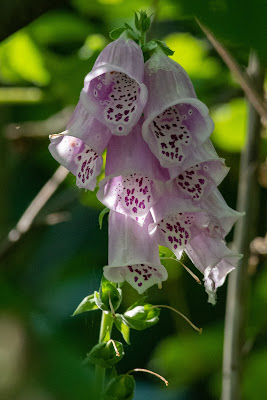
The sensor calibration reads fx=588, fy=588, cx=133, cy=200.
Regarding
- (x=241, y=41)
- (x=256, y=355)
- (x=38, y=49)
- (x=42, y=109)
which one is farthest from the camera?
(x=42, y=109)

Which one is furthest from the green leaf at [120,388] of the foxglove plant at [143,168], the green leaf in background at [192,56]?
the green leaf in background at [192,56]

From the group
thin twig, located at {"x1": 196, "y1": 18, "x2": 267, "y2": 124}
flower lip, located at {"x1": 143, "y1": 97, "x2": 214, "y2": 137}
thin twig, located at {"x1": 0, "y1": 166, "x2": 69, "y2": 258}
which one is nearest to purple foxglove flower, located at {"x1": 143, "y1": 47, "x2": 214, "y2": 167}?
flower lip, located at {"x1": 143, "y1": 97, "x2": 214, "y2": 137}

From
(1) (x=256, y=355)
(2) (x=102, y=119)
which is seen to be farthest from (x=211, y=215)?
(1) (x=256, y=355)

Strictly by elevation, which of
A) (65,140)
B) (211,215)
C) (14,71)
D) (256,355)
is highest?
(65,140)

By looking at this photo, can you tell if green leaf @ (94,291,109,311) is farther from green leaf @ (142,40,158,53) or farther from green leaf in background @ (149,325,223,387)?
green leaf in background @ (149,325,223,387)

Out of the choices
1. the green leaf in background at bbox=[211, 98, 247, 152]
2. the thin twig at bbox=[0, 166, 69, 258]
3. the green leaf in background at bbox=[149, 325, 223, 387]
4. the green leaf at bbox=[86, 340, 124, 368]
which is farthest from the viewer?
the green leaf in background at bbox=[149, 325, 223, 387]

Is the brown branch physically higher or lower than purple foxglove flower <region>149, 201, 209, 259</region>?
lower

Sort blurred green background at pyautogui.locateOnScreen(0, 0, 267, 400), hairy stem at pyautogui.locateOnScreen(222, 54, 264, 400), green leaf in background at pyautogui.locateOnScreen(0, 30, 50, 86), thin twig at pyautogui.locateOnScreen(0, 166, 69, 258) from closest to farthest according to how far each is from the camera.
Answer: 1. blurred green background at pyautogui.locateOnScreen(0, 0, 267, 400)
2. hairy stem at pyautogui.locateOnScreen(222, 54, 264, 400)
3. thin twig at pyautogui.locateOnScreen(0, 166, 69, 258)
4. green leaf in background at pyautogui.locateOnScreen(0, 30, 50, 86)

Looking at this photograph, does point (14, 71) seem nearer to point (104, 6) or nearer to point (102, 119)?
point (104, 6)
